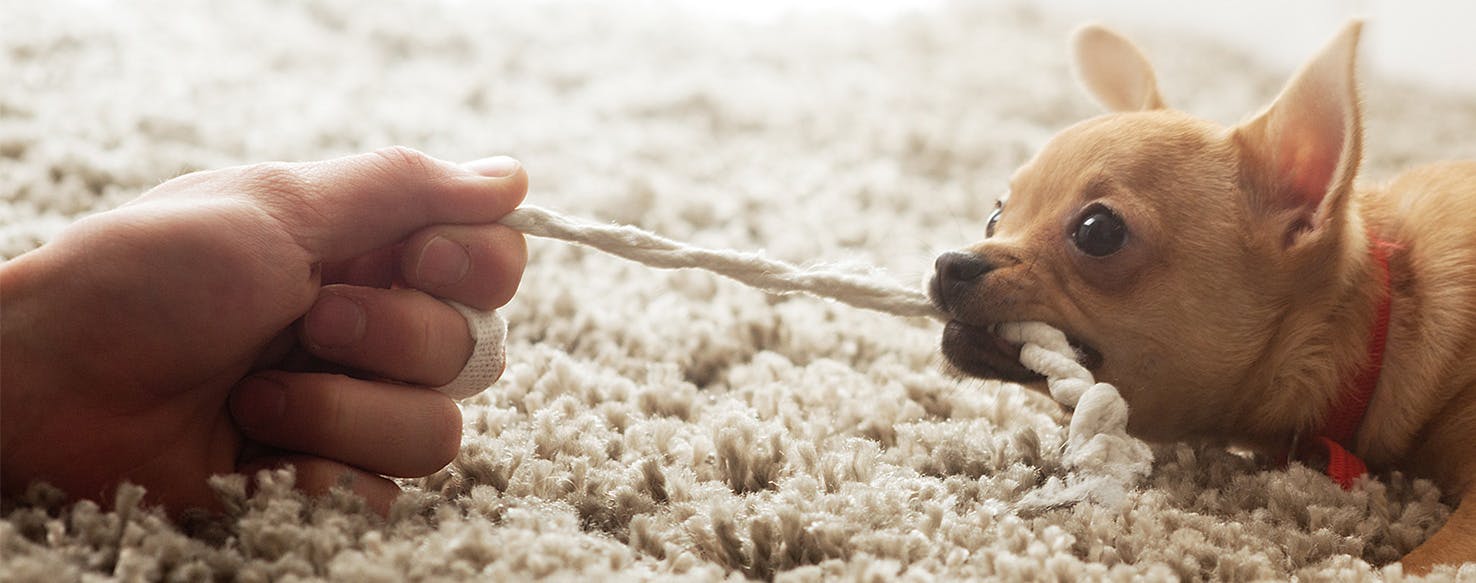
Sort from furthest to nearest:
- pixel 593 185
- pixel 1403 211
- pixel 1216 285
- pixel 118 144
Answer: pixel 593 185 < pixel 118 144 < pixel 1403 211 < pixel 1216 285

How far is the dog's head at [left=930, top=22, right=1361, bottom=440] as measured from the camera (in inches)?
54.2

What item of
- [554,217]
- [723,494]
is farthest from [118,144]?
[723,494]

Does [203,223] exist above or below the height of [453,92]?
above

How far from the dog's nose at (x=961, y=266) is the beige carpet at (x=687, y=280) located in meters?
0.15

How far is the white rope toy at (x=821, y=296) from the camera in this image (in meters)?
1.23

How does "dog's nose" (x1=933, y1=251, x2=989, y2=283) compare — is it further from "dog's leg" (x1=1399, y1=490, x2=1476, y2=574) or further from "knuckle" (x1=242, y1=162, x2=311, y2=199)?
"knuckle" (x1=242, y1=162, x2=311, y2=199)

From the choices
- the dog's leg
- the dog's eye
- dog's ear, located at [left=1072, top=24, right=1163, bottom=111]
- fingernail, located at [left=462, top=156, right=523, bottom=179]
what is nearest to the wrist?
fingernail, located at [left=462, top=156, right=523, bottom=179]

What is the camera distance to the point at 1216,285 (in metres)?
1.38

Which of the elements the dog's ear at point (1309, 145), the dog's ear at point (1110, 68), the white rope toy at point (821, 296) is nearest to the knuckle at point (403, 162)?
the white rope toy at point (821, 296)

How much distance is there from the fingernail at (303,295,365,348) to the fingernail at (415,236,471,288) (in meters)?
0.08

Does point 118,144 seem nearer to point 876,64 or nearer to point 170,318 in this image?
point 170,318

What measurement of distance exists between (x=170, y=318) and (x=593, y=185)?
130 cm

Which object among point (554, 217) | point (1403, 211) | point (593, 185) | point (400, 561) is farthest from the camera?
point (593, 185)

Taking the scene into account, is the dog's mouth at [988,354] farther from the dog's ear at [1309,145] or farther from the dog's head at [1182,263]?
the dog's ear at [1309,145]
